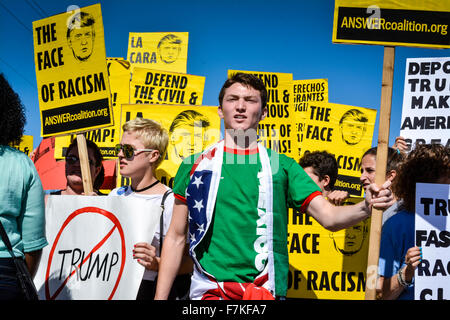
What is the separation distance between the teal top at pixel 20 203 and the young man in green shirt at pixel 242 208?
0.72 m

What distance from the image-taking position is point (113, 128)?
6.44m

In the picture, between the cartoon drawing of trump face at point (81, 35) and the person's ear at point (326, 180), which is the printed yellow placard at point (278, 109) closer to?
the person's ear at point (326, 180)

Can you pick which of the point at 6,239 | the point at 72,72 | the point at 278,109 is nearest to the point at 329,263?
the point at 278,109

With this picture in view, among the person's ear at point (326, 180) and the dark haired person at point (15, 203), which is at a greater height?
the dark haired person at point (15, 203)

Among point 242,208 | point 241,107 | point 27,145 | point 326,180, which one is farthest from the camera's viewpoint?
point 27,145

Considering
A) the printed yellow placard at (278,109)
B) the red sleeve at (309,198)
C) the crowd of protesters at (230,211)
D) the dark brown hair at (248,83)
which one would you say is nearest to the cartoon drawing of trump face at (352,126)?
the printed yellow placard at (278,109)

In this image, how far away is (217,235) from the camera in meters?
2.35

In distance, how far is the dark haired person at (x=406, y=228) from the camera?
2811mm

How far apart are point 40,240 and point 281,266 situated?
1235 mm

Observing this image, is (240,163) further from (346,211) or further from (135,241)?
(135,241)

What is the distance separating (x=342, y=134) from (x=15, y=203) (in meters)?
6.35

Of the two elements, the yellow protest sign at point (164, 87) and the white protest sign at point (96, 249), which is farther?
the yellow protest sign at point (164, 87)

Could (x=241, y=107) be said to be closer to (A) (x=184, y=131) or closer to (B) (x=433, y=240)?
(B) (x=433, y=240)

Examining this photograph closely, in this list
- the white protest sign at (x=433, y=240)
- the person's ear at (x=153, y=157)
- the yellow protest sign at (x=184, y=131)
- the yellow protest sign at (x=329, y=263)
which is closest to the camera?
the white protest sign at (x=433, y=240)
